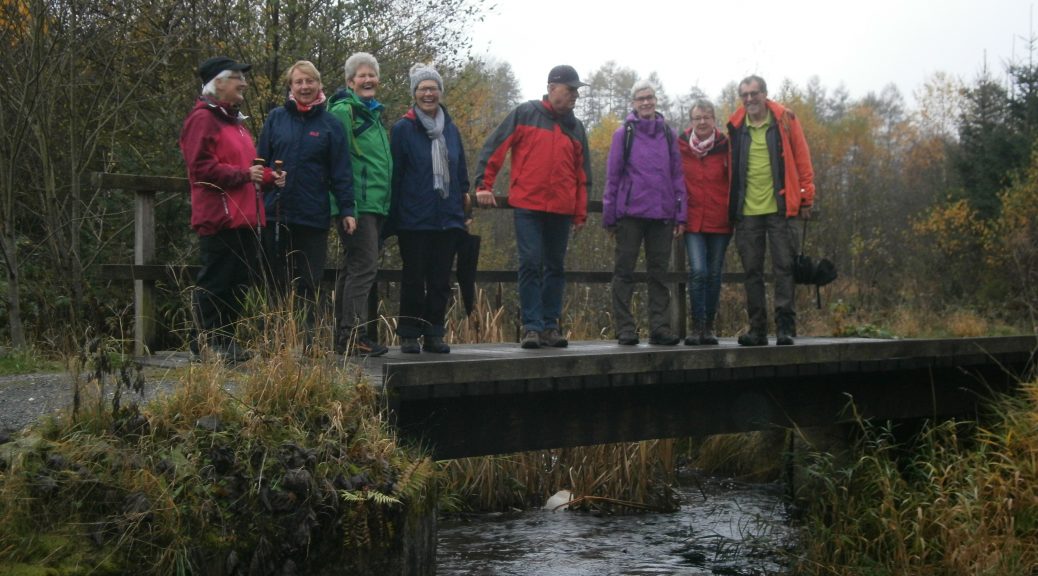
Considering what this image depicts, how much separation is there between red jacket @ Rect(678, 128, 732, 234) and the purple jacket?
1.07 feet

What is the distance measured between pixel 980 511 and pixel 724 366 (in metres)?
1.67

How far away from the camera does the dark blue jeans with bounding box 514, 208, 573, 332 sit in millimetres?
6941

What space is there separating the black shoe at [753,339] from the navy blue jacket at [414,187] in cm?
224

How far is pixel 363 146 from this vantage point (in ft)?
20.7

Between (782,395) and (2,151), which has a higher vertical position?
(2,151)

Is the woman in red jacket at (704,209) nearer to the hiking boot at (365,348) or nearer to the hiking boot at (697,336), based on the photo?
the hiking boot at (697,336)

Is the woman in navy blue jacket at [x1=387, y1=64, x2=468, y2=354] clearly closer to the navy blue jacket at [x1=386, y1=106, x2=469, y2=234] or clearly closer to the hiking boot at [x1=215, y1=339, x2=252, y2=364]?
the navy blue jacket at [x1=386, y1=106, x2=469, y2=234]

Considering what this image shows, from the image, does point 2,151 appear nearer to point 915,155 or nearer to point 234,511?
point 234,511

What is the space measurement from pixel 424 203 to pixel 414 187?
110mm

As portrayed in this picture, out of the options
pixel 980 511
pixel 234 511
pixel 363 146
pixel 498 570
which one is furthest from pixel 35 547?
pixel 980 511

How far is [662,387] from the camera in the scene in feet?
22.4

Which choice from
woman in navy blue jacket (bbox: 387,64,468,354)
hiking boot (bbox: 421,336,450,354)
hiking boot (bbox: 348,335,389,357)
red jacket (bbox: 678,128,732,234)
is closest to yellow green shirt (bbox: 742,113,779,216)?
red jacket (bbox: 678,128,732,234)

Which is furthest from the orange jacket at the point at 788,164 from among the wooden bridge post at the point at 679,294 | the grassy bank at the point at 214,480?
the grassy bank at the point at 214,480

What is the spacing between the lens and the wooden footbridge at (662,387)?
5.55 meters
